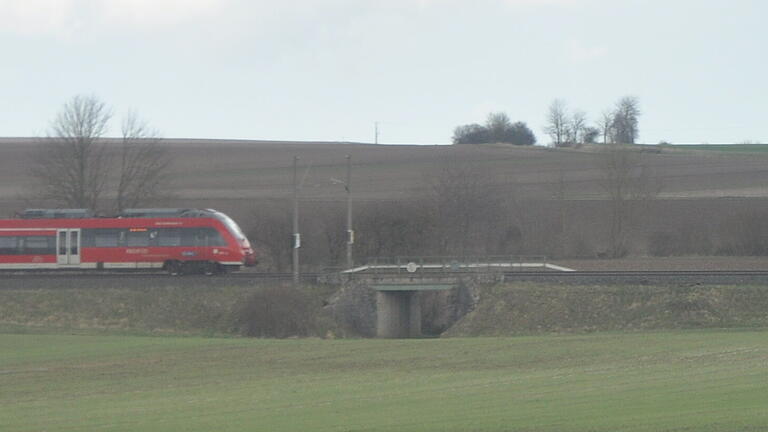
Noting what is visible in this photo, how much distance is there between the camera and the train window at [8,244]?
5475 centimetres

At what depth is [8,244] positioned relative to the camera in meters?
54.8

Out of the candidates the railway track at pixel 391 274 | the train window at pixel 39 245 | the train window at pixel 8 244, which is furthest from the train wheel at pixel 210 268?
the train window at pixel 8 244

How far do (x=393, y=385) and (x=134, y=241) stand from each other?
1248 inches

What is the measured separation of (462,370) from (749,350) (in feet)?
24.3

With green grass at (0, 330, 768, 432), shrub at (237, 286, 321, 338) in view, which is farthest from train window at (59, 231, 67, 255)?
green grass at (0, 330, 768, 432)

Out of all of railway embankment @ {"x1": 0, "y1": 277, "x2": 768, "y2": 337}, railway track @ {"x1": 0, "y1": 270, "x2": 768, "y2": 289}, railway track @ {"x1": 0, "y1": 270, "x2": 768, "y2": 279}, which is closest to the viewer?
railway embankment @ {"x1": 0, "y1": 277, "x2": 768, "y2": 337}

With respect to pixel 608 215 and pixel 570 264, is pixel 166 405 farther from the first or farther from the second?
pixel 608 215

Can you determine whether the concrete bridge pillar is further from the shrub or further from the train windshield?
the train windshield

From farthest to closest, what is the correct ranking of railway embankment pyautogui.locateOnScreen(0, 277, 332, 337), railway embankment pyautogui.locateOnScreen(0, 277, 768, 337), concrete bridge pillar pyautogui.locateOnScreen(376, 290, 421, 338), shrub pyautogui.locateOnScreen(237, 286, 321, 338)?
1. concrete bridge pillar pyautogui.locateOnScreen(376, 290, 421, 338)
2. railway embankment pyautogui.locateOnScreen(0, 277, 332, 337)
3. shrub pyautogui.locateOnScreen(237, 286, 321, 338)
4. railway embankment pyautogui.locateOnScreen(0, 277, 768, 337)

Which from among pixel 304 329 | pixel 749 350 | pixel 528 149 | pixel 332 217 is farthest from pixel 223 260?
pixel 528 149

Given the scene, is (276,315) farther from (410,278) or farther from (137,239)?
(137,239)

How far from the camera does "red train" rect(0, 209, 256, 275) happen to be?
53.7 metres

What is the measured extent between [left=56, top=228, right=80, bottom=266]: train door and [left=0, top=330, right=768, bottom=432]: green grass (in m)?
14.5

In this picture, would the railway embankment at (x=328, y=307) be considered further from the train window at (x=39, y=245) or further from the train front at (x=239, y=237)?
the train front at (x=239, y=237)
